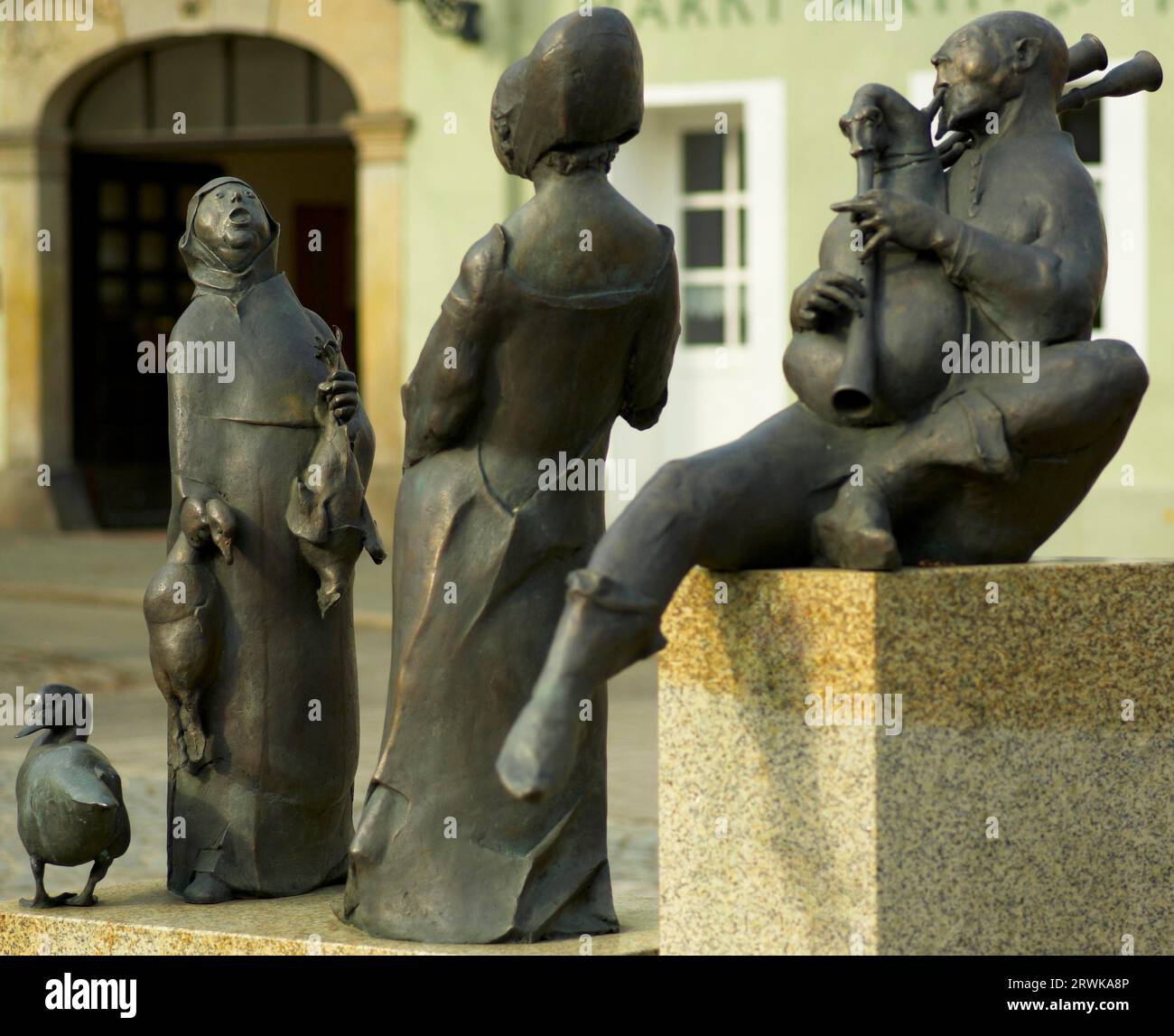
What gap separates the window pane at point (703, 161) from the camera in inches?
605

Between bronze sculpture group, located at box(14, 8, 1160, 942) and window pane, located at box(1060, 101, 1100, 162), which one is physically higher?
window pane, located at box(1060, 101, 1100, 162)

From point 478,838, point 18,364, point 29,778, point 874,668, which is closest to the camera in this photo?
point 874,668

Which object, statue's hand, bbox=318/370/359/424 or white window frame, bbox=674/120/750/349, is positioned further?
white window frame, bbox=674/120/750/349

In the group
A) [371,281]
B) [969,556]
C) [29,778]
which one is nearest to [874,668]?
[969,556]

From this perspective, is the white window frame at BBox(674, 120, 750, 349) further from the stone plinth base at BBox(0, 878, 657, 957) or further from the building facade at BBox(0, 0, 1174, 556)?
the stone plinth base at BBox(0, 878, 657, 957)

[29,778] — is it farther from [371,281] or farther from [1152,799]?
[371,281]

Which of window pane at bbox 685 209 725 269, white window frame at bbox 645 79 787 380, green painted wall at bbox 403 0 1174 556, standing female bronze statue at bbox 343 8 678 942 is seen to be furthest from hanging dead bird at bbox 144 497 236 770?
window pane at bbox 685 209 725 269

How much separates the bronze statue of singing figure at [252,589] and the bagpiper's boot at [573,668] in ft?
4.99

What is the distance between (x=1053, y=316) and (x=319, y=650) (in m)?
2.07

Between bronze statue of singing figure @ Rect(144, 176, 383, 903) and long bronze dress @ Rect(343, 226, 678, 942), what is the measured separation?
531 millimetres

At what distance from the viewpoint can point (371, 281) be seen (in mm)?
16125

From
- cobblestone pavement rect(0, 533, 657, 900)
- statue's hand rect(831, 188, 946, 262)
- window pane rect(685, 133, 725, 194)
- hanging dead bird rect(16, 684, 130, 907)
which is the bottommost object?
cobblestone pavement rect(0, 533, 657, 900)

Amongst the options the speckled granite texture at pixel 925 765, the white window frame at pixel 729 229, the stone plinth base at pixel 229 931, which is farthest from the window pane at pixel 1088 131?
the speckled granite texture at pixel 925 765

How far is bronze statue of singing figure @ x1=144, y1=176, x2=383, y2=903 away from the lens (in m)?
5.27
